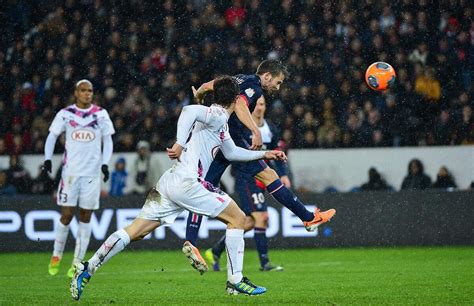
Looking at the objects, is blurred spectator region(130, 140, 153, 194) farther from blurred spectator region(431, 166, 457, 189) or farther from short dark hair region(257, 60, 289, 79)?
short dark hair region(257, 60, 289, 79)

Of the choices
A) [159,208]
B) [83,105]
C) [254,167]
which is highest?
[83,105]

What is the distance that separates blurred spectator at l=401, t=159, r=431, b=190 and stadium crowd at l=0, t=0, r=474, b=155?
0.89 m

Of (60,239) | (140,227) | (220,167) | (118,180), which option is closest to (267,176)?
(220,167)

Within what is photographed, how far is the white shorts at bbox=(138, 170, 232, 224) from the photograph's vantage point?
8195mm

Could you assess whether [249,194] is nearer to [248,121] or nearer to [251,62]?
[248,121]

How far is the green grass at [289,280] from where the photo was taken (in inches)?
324

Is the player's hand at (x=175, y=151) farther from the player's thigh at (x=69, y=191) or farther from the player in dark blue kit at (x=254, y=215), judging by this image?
the player's thigh at (x=69, y=191)

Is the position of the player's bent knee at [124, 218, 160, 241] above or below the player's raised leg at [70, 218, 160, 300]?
above

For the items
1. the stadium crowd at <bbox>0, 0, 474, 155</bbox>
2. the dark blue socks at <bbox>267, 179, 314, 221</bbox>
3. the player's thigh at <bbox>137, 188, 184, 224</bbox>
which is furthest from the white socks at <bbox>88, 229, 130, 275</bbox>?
the stadium crowd at <bbox>0, 0, 474, 155</bbox>

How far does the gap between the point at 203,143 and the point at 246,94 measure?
5.00 ft

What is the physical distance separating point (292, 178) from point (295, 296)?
8.91 m

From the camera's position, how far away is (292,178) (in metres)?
17.3

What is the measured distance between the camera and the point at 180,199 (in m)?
8.20

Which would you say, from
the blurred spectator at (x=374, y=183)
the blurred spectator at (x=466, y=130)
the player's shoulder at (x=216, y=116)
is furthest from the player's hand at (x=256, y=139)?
the blurred spectator at (x=466, y=130)
